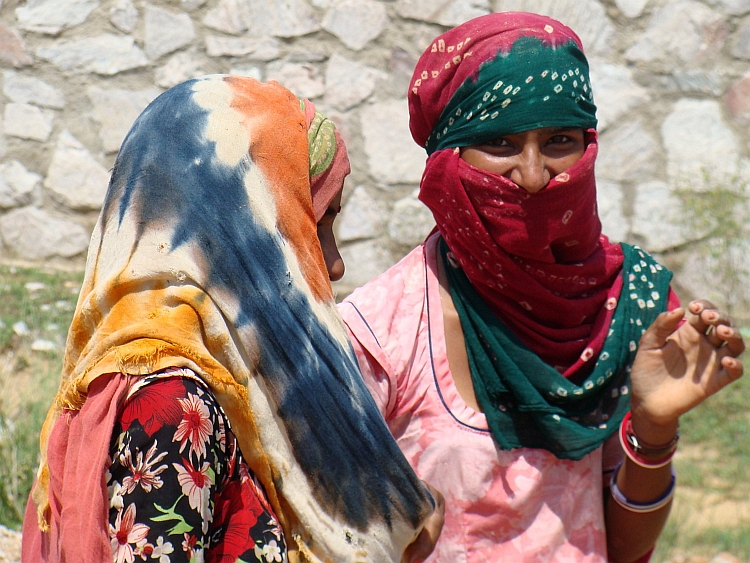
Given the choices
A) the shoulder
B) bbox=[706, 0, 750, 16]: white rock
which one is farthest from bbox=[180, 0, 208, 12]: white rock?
the shoulder

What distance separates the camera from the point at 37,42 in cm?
457

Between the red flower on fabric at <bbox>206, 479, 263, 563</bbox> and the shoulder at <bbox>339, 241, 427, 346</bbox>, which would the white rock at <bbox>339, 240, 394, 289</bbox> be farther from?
the red flower on fabric at <bbox>206, 479, 263, 563</bbox>

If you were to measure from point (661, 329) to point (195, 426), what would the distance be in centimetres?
106

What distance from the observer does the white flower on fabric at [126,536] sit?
124 cm

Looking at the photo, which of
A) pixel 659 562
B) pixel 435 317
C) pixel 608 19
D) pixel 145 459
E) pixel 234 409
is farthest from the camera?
pixel 608 19

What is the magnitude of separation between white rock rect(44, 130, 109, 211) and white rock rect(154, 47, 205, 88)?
562mm

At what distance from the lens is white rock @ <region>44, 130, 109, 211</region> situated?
4.66 meters

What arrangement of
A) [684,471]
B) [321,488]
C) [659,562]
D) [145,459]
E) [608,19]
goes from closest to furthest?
1. [145,459]
2. [321,488]
3. [659,562]
4. [684,471]
5. [608,19]

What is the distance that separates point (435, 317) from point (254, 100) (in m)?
0.74

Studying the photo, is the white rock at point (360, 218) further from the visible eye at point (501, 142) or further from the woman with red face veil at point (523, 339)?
the visible eye at point (501, 142)

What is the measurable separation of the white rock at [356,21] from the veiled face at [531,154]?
2.72 meters

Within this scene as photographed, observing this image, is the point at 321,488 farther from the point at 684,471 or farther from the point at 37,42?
the point at 37,42

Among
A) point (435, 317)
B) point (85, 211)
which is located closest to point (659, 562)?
point (435, 317)

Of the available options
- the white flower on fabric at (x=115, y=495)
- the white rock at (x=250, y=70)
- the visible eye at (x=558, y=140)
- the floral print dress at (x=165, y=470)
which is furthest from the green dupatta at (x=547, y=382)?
the white rock at (x=250, y=70)
